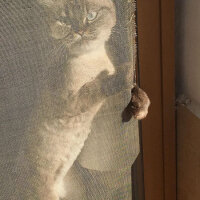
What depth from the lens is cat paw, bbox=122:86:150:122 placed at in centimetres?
73

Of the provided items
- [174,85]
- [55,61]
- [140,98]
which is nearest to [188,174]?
[174,85]

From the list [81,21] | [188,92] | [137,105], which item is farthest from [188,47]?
[81,21]

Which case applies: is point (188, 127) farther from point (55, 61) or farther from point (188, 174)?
point (55, 61)

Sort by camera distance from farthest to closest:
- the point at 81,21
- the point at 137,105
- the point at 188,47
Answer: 1. the point at 188,47
2. the point at 137,105
3. the point at 81,21

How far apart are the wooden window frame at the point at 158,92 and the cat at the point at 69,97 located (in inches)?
7.6

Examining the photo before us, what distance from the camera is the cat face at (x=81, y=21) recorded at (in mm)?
604

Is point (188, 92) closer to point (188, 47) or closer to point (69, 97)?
point (188, 47)

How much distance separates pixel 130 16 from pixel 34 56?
0.25 meters

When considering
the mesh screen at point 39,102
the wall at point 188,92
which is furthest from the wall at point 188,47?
the mesh screen at point 39,102

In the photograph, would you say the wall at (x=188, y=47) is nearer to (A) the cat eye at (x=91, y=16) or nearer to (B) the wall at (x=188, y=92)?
(B) the wall at (x=188, y=92)

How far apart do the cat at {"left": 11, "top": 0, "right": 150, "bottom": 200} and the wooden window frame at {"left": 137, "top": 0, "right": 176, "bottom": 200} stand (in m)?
0.19

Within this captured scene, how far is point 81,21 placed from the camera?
627 mm

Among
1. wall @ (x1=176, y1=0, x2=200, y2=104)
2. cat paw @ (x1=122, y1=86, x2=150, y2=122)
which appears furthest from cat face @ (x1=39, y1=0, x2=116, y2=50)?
wall @ (x1=176, y1=0, x2=200, y2=104)

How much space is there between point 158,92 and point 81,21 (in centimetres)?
41
